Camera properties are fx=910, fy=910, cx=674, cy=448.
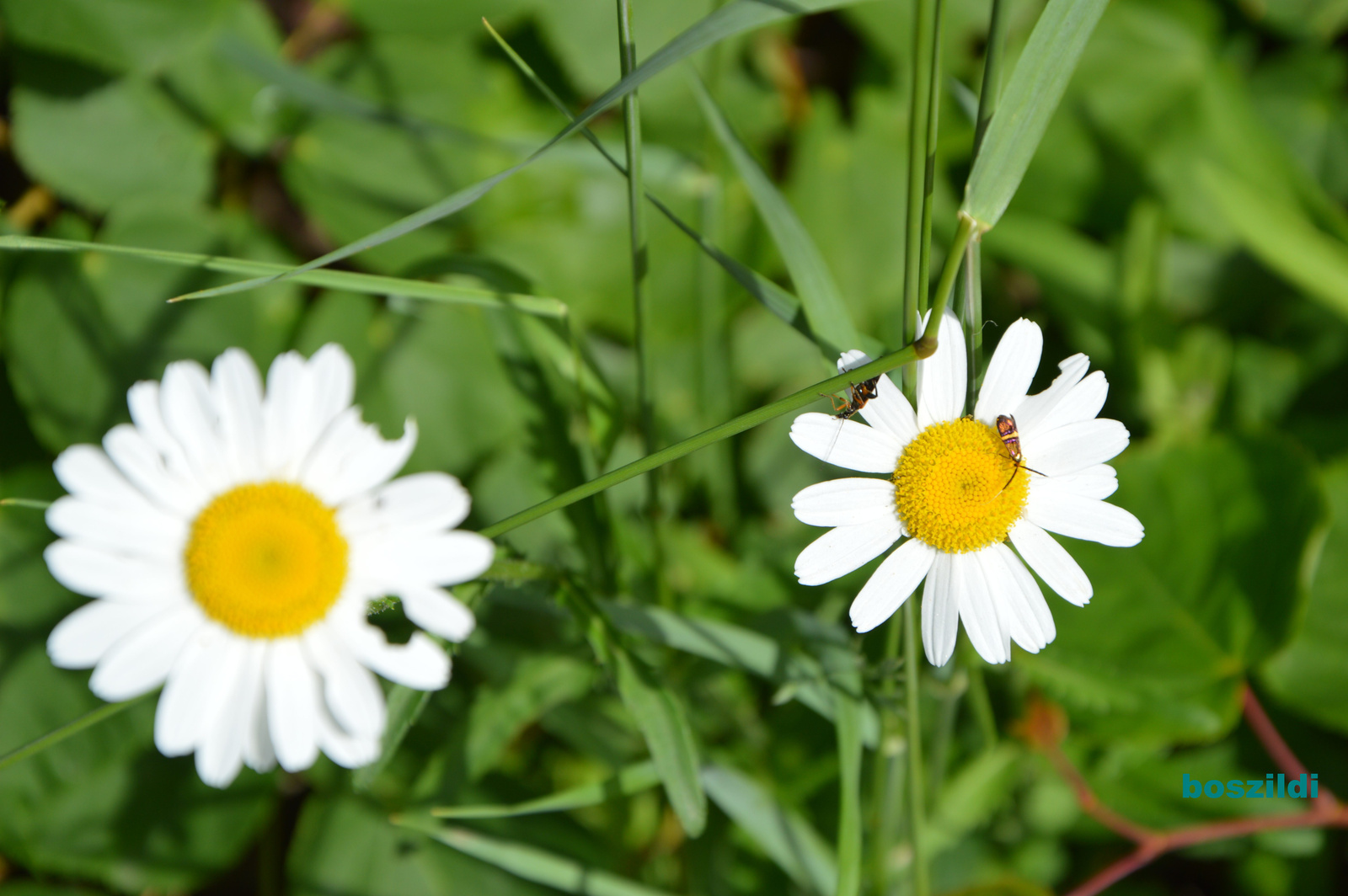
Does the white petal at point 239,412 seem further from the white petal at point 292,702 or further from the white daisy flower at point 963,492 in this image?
the white daisy flower at point 963,492

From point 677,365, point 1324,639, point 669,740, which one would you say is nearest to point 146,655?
point 669,740

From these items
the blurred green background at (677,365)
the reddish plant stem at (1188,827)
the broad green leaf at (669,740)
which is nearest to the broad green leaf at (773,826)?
the blurred green background at (677,365)

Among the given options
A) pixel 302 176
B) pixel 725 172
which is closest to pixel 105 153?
pixel 302 176

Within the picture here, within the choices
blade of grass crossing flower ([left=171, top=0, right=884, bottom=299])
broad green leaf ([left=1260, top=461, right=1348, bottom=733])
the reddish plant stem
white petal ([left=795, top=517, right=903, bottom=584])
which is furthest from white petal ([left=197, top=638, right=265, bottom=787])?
broad green leaf ([left=1260, top=461, right=1348, bottom=733])

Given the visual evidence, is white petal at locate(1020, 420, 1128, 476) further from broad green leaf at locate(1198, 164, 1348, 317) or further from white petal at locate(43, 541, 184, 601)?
broad green leaf at locate(1198, 164, 1348, 317)

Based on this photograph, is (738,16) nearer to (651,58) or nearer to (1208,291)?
(651,58)
